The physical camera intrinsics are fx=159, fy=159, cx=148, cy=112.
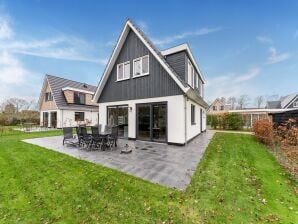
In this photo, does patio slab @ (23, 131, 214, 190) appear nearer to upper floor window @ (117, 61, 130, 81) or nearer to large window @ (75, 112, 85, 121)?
upper floor window @ (117, 61, 130, 81)

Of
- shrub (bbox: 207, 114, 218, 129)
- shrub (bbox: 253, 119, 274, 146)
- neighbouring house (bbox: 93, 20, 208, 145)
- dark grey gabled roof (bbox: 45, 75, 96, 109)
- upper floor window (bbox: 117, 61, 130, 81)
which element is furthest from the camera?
shrub (bbox: 207, 114, 218, 129)

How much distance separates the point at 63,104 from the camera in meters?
21.9

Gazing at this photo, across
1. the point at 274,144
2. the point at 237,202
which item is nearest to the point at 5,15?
the point at 237,202

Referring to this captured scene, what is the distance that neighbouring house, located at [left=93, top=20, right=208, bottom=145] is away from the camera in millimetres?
9633

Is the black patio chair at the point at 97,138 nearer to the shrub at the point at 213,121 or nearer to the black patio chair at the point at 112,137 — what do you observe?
the black patio chair at the point at 112,137

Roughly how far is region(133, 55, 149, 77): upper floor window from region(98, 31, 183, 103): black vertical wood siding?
0.26 m

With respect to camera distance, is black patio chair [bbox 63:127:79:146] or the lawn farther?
black patio chair [bbox 63:127:79:146]

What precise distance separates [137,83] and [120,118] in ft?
10.8

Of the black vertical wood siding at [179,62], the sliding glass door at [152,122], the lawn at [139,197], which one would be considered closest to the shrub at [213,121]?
the black vertical wood siding at [179,62]

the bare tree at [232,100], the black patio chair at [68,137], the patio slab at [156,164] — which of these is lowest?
the patio slab at [156,164]

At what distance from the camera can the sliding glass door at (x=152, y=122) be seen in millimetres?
10227

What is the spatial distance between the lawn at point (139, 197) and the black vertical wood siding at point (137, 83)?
5.57 m

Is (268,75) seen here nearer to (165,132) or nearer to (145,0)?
(145,0)

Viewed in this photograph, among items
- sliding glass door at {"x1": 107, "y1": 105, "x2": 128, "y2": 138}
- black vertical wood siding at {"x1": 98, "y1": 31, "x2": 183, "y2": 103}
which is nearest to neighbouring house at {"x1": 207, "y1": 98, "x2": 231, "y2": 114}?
sliding glass door at {"x1": 107, "y1": 105, "x2": 128, "y2": 138}
